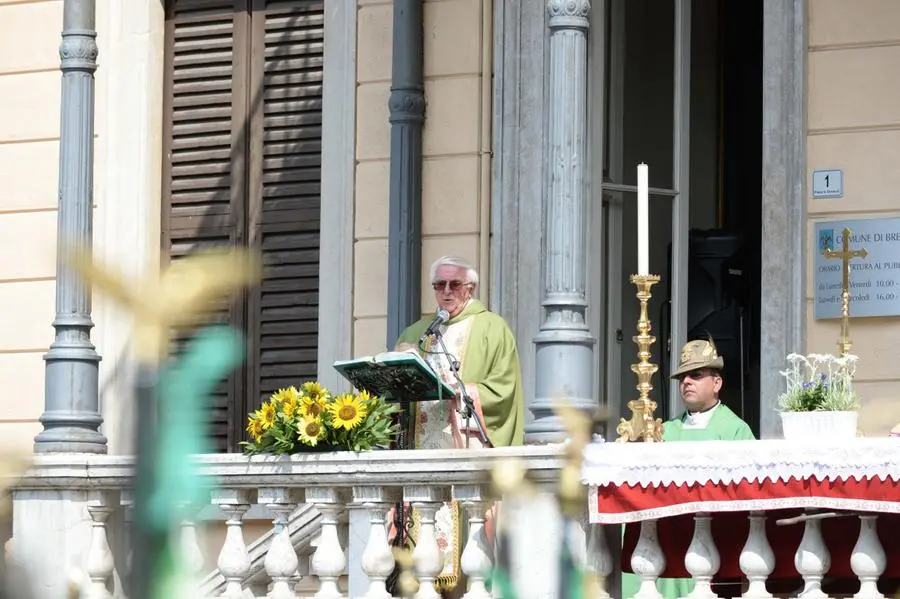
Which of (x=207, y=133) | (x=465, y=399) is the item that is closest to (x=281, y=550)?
(x=465, y=399)

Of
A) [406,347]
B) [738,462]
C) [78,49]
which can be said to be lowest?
[738,462]

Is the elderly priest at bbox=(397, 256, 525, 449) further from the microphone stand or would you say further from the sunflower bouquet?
the sunflower bouquet

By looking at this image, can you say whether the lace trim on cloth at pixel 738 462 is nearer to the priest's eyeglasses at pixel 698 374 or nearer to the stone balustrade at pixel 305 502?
the stone balustrade at pixel 305 502

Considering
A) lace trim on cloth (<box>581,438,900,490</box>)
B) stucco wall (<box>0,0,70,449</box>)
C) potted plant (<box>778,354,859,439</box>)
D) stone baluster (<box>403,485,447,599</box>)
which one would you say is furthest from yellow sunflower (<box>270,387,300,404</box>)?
stucco wall (<box>0,0,70,449</box>)

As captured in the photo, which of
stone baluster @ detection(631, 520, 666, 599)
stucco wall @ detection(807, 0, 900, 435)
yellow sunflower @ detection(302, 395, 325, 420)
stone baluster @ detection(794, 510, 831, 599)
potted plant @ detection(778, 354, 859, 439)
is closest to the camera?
stone baluster @ detection(794, 510, 831, 599)

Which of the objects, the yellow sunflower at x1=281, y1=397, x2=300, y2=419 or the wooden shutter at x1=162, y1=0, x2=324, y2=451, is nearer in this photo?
the yellow sunflower at x1=281, y1=397, x2=300, y2=419

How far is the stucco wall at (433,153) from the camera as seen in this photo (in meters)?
8.89

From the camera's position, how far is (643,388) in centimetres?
577

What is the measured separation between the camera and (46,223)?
9648 millimetres

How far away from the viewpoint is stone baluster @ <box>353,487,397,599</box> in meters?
5.87

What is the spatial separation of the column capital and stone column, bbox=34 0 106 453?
214cm

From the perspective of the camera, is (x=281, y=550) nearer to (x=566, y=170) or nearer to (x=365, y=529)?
(x=365, y=529)

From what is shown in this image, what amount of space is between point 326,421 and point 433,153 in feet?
10.1

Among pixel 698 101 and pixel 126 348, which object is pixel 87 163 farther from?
pixel 126 348
